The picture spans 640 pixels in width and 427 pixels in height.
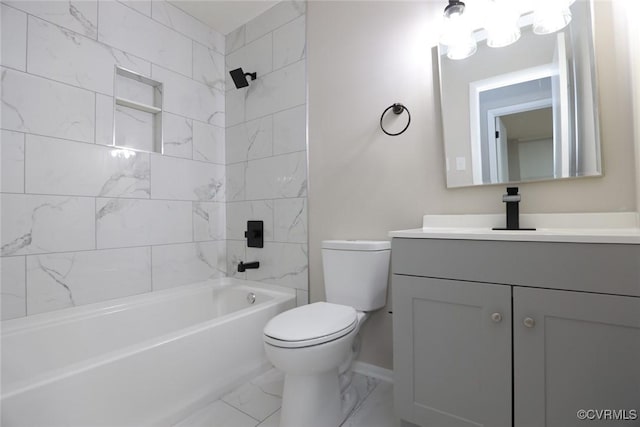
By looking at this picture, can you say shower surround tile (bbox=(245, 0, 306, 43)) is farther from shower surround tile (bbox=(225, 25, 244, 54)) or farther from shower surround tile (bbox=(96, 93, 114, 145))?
shower surround tile (bbox=(96, 93, 114, 145))

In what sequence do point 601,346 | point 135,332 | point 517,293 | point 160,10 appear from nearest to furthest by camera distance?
point 601,346, point 517,293, point 135,332, point 160,10

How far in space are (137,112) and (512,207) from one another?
2.27 meters

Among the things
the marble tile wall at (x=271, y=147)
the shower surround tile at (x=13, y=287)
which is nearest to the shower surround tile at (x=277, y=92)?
the marble tile wall at (x=271, y=147)

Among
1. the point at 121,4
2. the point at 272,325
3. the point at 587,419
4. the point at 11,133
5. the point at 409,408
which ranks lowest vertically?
the point at 409,408

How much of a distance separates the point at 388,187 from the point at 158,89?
1.72 meters

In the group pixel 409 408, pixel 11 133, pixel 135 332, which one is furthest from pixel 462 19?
pixel 135 332

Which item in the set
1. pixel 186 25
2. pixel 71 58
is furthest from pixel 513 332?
pixel 186 25

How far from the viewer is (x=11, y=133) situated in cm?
146

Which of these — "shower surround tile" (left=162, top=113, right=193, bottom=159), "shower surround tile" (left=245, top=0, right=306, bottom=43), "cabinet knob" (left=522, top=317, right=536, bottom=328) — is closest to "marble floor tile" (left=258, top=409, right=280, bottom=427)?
"cabinet knob" (left=522, top=317, right=536, bottom=328)

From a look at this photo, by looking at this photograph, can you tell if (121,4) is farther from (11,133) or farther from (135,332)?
(135,332)

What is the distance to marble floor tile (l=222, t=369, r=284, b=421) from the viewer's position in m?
1.43

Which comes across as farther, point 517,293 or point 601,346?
point 517,293

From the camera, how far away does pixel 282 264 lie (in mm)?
2115

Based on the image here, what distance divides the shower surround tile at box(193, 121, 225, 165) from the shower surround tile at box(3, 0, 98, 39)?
77 cm
